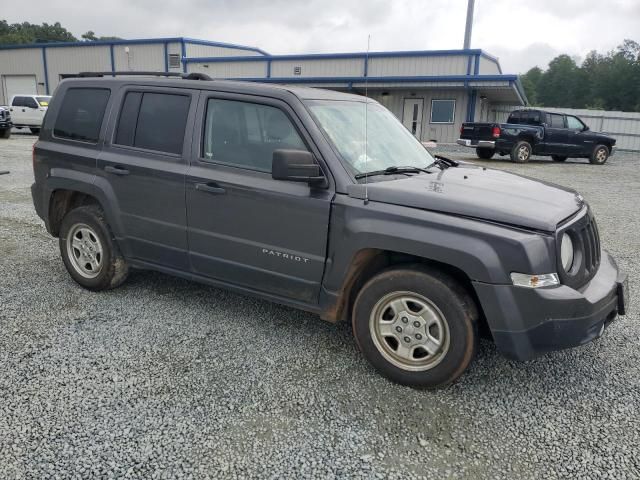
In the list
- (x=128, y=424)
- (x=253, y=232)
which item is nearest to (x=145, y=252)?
(x=253, y=232)

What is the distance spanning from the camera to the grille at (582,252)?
3.02m

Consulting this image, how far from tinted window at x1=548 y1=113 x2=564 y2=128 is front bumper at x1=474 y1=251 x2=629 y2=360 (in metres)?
17.7

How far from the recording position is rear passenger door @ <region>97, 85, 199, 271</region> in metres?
4.03

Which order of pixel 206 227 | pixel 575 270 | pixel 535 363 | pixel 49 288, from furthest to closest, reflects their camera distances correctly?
pixel 49 288 → pixel 206 227 → pixel 535 363 → pixel 575 270

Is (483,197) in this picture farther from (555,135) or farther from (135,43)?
(135,43)

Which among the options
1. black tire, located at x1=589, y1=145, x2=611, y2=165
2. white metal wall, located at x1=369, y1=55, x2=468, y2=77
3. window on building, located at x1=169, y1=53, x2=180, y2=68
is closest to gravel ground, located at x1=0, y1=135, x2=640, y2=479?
black tire, located at x1=589, y1=145, x2=611, y2=165

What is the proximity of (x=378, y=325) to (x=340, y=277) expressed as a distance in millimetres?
394

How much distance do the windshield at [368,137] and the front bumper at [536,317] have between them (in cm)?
122

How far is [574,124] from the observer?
19375mm

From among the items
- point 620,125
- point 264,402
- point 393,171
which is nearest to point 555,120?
point 620,125

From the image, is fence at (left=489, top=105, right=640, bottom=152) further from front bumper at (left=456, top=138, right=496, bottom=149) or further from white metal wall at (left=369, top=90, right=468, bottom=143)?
front bumper at (left=456, top=138, right=496, bottom=149)

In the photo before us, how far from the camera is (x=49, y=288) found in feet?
15.9

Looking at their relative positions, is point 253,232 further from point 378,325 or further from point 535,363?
point 535,363

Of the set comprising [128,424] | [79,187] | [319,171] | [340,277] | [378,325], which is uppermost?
[319,171]
